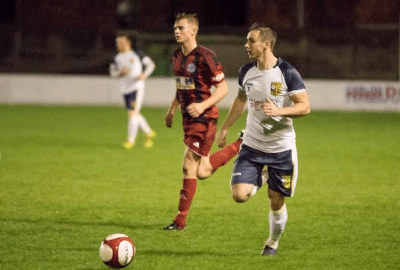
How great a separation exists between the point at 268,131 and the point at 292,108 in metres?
0.46

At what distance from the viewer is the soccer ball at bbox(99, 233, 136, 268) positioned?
6.21m

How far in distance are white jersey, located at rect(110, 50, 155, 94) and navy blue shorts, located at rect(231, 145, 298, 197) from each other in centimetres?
830

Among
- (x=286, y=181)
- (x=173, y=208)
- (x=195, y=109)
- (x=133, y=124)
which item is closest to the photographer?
(x=286, y=181)

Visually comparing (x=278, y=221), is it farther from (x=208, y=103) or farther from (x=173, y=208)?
(x=173, y=208)

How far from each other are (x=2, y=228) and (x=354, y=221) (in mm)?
3656

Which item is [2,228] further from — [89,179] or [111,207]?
[89,179]

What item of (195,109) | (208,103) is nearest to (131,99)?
(208,103)

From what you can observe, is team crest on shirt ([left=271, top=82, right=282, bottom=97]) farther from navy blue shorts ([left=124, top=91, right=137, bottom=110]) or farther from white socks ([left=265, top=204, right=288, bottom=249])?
navy blue shorts ([left=124, top=91, right=137, bottom=110])

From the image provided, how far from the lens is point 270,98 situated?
21.6ft

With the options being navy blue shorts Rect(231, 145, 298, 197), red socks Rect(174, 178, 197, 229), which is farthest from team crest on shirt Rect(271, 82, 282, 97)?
red socks Rect(174, 178, 197, 229)

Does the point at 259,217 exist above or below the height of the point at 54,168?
above

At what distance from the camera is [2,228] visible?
313 inches

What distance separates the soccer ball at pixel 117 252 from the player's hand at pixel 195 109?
1577 millimetres

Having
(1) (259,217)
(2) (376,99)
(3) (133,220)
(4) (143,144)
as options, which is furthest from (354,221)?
(2) (376,99)
